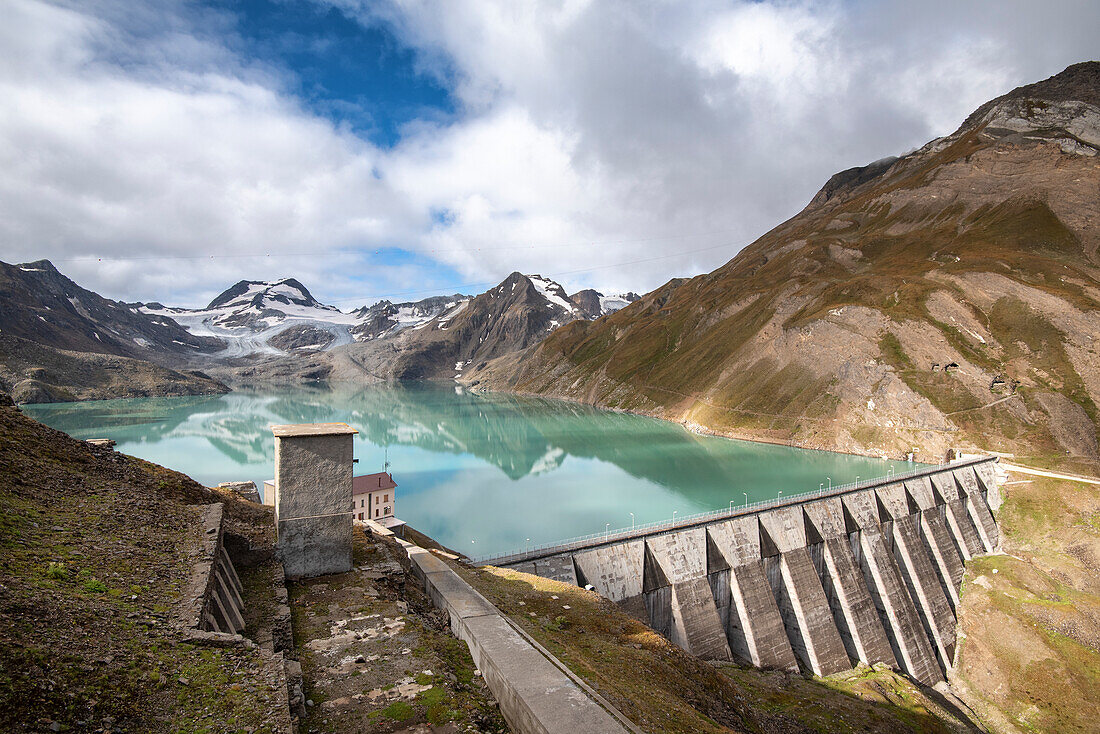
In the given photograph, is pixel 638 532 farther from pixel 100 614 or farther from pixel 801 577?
pixel 100 614

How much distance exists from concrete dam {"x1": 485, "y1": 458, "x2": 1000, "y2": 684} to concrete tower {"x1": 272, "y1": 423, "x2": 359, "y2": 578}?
15.9 m

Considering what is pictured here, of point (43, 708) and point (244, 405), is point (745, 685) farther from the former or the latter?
point (244, 405)

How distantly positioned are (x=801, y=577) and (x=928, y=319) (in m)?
76.5

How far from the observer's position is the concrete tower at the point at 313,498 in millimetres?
14055

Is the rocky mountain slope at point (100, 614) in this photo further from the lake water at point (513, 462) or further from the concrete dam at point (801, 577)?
the lake water at point (513, 462)

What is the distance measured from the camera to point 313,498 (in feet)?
47.5

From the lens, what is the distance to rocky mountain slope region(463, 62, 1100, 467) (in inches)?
3022

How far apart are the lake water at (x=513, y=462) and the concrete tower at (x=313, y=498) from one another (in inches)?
1117

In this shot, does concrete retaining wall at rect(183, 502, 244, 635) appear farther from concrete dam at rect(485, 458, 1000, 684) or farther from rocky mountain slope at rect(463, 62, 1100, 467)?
rocky mountain slope at rect(463, 62, 1100, 467)

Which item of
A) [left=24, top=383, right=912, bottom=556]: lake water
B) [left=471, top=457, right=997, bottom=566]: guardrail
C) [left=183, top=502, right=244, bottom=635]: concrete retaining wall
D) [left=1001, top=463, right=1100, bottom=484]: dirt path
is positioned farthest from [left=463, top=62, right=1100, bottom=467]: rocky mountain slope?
[left=183, top=502, right=244, bottom=635]: concrete retaining wall

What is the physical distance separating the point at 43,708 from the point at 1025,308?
119 metres

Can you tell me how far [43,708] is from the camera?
5.66 metres

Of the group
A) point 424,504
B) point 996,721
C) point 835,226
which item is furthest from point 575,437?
point 835,226

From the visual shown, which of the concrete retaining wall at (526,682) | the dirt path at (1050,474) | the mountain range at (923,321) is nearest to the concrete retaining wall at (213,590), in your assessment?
the concrete retaining wall at (526,682)
